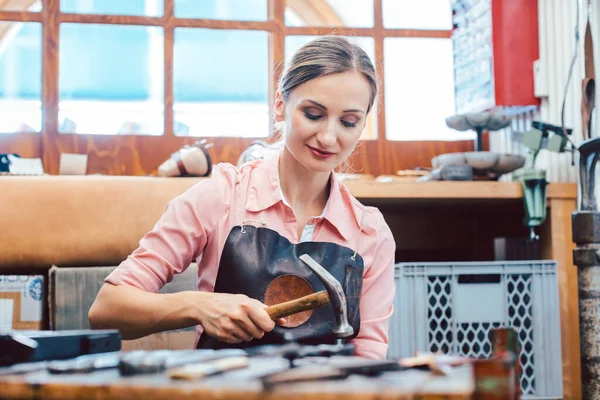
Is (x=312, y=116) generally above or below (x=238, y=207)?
above

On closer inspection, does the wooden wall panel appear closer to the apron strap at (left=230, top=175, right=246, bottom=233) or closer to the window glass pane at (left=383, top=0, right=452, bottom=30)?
the window glass pane at (left=383, top=0, right=452, bottom=30)

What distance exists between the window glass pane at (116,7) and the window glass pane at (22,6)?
10 centimetres

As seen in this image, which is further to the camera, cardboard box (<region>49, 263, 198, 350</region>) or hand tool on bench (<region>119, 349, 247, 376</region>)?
cardboard box (<region>49, 263, 198, 350</region>)

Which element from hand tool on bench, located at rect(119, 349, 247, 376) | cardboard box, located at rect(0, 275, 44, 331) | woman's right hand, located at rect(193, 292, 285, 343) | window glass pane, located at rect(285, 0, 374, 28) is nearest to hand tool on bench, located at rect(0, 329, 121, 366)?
hand tool on bench, located at rect(119, 349, 247, 376)

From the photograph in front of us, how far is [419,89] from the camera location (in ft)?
10.2

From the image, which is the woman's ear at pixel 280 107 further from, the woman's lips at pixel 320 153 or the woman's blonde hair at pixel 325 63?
the woman's lips at pixel 320 153

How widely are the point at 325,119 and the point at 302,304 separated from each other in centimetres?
50

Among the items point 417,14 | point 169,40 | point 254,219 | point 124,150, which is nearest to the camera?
point 254,219

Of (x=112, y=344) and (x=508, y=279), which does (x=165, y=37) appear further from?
(x=112, y=344)

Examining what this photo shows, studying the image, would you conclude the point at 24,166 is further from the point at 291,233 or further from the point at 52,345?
the point at 52,345

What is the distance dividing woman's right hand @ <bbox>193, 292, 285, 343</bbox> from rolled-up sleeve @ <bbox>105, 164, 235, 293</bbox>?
6.8 inches

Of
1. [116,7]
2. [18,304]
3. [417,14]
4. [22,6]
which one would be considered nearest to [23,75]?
[22,6]

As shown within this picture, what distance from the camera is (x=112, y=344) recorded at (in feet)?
2.95

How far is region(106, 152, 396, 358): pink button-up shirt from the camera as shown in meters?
1.47
